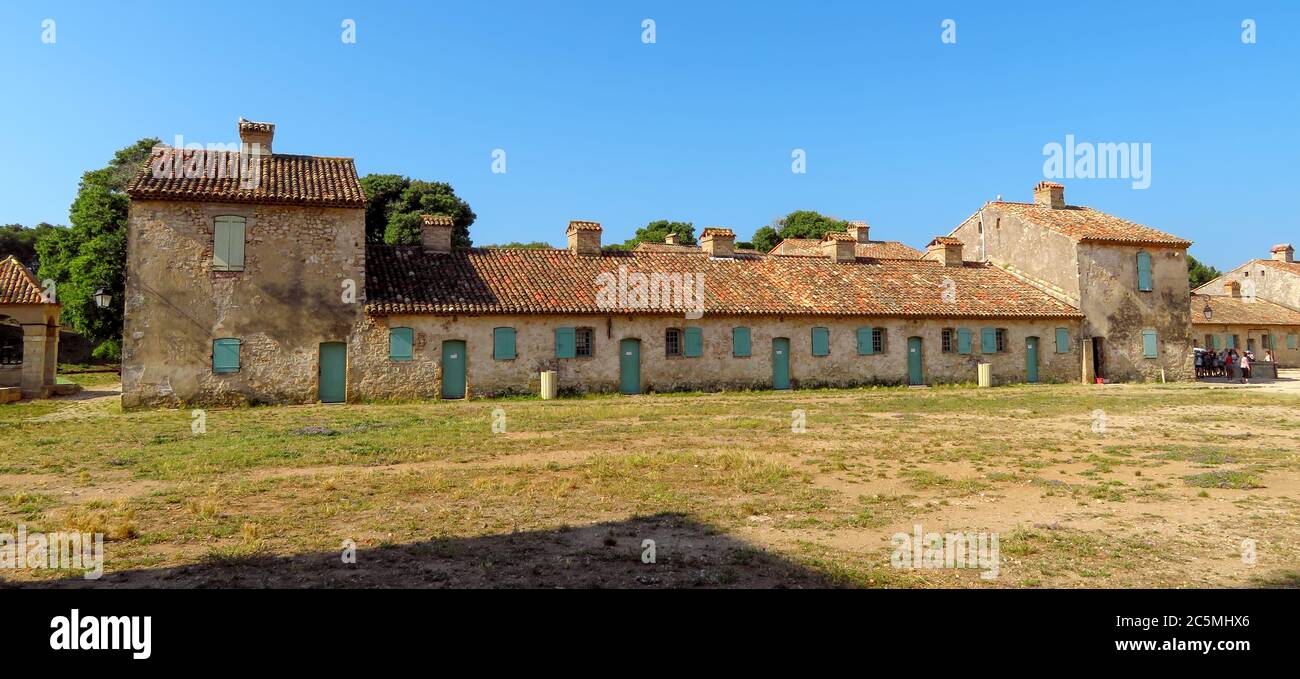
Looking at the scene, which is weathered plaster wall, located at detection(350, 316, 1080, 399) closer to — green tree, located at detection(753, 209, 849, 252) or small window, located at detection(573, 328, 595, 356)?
small window, located at detection(573, 328, 595, 356)

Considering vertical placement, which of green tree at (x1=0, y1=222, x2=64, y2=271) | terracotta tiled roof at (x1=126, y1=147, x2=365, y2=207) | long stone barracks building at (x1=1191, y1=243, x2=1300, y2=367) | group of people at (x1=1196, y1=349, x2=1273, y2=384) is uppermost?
green tree at (x1=0, y1=222, x2=64, y2=271)

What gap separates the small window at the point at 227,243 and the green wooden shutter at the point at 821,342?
1907 centimetres

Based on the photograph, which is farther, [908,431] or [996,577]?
[908,431]

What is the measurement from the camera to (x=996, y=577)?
480 centimetres

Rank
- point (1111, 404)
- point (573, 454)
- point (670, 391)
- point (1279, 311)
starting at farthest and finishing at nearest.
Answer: point (1279, 311) → point (670, 391) → point (1111, 404) → point (573, 454)

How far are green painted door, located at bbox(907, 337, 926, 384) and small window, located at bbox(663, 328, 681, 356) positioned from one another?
9386 mm

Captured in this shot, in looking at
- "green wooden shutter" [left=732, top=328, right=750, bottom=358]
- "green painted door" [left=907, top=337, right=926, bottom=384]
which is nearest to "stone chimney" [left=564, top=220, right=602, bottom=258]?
"green wooden shutter" [left=732, top=328, right=750, bottom=358]

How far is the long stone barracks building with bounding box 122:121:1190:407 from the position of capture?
19656 mm

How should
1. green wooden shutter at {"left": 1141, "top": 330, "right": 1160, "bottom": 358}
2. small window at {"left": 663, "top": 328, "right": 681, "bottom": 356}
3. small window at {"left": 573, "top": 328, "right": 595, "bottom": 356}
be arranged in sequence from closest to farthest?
small window at {"left": 573, "top": 328, "right": 595, "bottom": 356} → small window at {"left": 663, "top": 328, "right": 681, "bottom": 356} → green wooden shutter at {"left": 1141, "top": 330, "right": 1160, "bottom": 358}

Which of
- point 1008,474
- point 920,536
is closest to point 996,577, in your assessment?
point 920,536

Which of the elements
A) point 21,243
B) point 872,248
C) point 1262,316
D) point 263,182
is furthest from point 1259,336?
point 21,243

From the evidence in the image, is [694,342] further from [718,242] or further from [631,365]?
[718,242]
